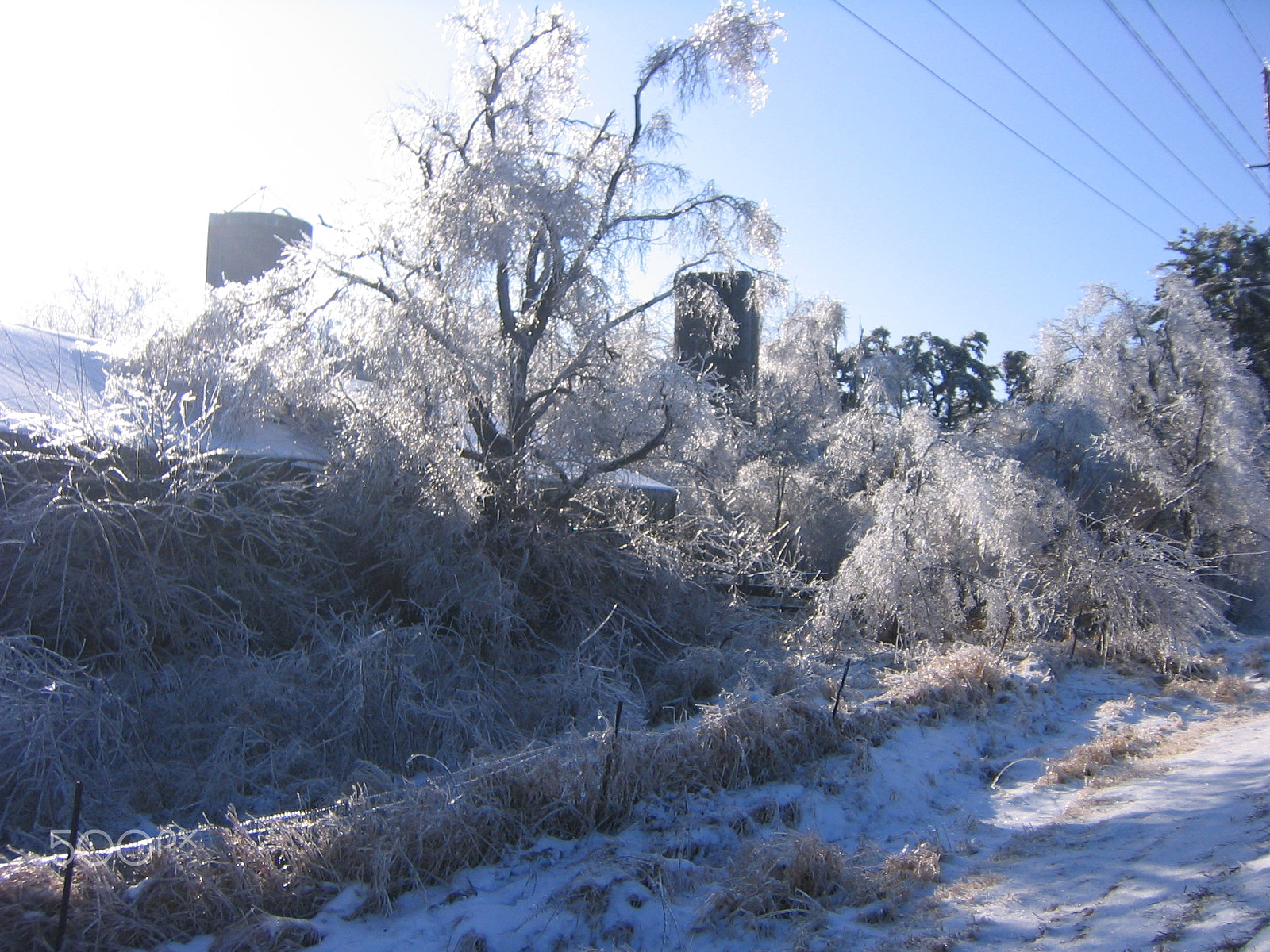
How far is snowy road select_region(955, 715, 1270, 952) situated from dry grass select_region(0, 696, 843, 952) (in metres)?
1.84

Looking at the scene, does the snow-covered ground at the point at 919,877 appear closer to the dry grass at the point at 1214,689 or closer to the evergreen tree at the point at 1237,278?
the dry grass at the point at 1214,689

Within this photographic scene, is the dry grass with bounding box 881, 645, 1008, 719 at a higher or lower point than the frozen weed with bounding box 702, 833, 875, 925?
higher

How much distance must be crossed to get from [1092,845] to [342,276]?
969cm

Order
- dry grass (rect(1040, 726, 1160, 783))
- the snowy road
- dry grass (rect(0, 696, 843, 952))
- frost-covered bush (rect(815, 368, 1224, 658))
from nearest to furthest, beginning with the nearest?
1. the snowy road
2. dry grass (rect(0, 696, 843, 952))
3. dry grass (rect(1040, 726, 1160, 783))
4. frost-covered bush (rect(815, 368, 1224, 658))

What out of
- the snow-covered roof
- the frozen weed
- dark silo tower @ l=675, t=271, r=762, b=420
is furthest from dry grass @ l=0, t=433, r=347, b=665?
dark silo tower @ l=675, t=271, r=762, b=420

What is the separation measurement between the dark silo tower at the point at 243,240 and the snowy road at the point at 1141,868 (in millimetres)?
20146

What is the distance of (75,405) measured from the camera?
7875 mm

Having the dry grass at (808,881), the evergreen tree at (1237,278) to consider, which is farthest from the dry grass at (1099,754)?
the evergreen tree at (1237,278)

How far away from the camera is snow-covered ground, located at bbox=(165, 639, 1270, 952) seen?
13.5ft

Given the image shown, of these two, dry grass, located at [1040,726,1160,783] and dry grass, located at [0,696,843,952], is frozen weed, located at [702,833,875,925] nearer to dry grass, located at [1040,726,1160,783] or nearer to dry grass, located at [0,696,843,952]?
dry grass, located at [0,696,843,952]

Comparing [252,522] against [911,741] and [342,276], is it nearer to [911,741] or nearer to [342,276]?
[342,276]

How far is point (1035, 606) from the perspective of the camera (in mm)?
11281

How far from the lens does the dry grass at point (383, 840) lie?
4020 mm

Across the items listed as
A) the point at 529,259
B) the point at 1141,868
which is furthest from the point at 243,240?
the point at 1141,868
